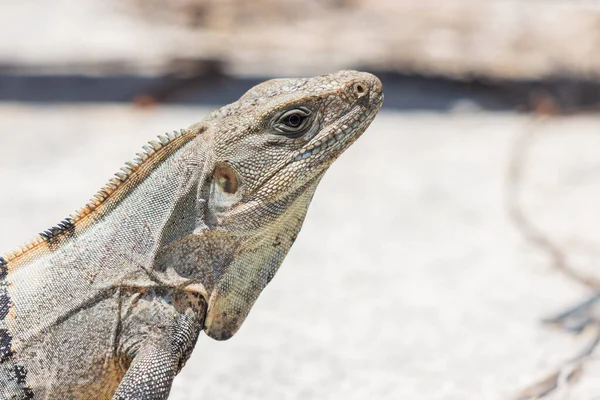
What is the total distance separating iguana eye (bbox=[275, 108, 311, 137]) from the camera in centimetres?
297

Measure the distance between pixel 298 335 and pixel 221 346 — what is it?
0.42 meters

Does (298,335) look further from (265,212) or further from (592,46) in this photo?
(592,46)

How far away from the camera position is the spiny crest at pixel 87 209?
114 inches

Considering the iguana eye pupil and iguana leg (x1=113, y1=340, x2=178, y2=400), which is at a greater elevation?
the iguana eye pupil

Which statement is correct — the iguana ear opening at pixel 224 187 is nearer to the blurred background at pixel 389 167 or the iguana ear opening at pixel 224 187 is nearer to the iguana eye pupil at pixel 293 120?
the iguana eye pupil at pixel 293 120

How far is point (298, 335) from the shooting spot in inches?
173

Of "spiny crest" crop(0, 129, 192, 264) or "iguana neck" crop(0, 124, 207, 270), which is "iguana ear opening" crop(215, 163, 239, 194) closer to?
"iguana neck" crop(0, 124, 207, 270)

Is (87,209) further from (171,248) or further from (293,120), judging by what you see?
(293,120)

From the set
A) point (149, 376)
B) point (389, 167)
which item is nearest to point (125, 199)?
point (149, 376)

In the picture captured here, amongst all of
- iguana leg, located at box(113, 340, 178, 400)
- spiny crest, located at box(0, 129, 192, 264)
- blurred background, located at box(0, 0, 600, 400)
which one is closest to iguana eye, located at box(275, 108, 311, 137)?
→ spiny crest, located at box(0, 129, 192, 264)

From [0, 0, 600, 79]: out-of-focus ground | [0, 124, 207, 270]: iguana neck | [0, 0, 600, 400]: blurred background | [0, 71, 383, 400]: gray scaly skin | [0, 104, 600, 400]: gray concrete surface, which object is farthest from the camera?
[0, 0, 600, 79]: out-of-focus ground

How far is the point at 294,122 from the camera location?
9.80 ft

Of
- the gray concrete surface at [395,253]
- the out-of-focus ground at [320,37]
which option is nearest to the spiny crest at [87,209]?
the gray concrete surface at [395,253]

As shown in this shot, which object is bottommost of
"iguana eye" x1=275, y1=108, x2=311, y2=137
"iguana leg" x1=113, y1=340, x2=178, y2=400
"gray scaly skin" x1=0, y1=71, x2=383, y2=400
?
"iguana leg" x1=113, y1=340, x2=178, y2=400
